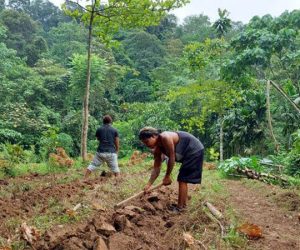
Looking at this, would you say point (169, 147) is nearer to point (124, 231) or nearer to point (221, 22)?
point (124, 231)

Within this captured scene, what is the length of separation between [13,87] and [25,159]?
1206 centimetres

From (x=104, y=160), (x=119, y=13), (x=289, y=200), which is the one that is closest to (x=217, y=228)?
(x=289, y=200)

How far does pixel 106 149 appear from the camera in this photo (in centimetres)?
903

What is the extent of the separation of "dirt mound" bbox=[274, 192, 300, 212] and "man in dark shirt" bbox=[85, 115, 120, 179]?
11.9 ft

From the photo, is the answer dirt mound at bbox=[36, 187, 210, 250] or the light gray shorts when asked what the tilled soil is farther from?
the light gray shorts

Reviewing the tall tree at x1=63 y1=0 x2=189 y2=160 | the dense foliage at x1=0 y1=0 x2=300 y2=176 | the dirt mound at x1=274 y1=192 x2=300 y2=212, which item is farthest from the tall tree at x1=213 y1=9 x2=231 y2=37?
the dirt mound at x1=274 y1=192 x2=300 y2=212

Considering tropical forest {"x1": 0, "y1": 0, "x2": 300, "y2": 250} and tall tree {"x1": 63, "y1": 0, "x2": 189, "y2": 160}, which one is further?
tall tree {"x1": 63, "y1": 0, "x2": 189, "y2": 160}

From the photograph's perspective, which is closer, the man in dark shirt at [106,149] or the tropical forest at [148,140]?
the tropical forest at [148,140]

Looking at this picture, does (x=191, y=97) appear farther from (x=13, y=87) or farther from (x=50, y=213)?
(x=50, y=213)

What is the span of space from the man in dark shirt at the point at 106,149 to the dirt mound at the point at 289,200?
3.63m

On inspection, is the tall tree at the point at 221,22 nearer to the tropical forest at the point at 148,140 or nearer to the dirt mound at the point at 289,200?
the tropical forest at the point at 148,140

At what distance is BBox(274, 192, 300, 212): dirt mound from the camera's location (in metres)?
6.48

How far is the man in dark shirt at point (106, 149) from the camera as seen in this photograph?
9.05 m

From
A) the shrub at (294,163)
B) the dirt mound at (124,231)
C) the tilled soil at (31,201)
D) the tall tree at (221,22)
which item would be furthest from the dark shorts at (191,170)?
the tall tree at (221,22)
